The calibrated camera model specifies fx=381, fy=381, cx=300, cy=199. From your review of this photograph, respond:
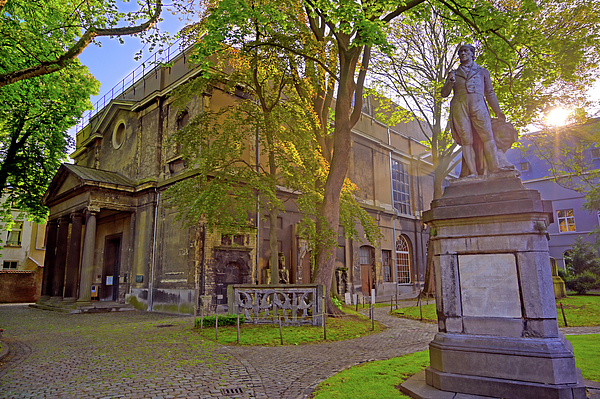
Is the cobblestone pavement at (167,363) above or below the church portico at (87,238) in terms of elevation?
below

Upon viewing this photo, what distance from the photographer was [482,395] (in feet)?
14.1

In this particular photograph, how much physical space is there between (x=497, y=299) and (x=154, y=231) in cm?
1683

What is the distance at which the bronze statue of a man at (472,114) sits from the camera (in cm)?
→ 538

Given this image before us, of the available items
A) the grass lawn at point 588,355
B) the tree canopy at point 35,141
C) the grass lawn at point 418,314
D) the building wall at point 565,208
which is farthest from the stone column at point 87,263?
the building wall at point 565,208

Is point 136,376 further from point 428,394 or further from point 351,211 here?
point 351,211

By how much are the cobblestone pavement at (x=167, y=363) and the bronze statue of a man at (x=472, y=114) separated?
4004mm

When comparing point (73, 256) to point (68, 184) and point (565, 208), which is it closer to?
point (68, 184)

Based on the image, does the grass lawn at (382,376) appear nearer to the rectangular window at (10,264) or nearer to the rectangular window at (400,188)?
the rectangular window at (400,188)

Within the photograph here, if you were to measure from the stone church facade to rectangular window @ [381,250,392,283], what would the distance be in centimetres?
7

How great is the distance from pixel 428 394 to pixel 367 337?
19.3 feet


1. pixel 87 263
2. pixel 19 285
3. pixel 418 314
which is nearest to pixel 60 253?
pixel 87 263

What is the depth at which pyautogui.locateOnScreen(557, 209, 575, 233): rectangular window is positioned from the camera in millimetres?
32281

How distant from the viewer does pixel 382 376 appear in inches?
213

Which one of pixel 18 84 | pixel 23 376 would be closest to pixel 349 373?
pixel 23 376
